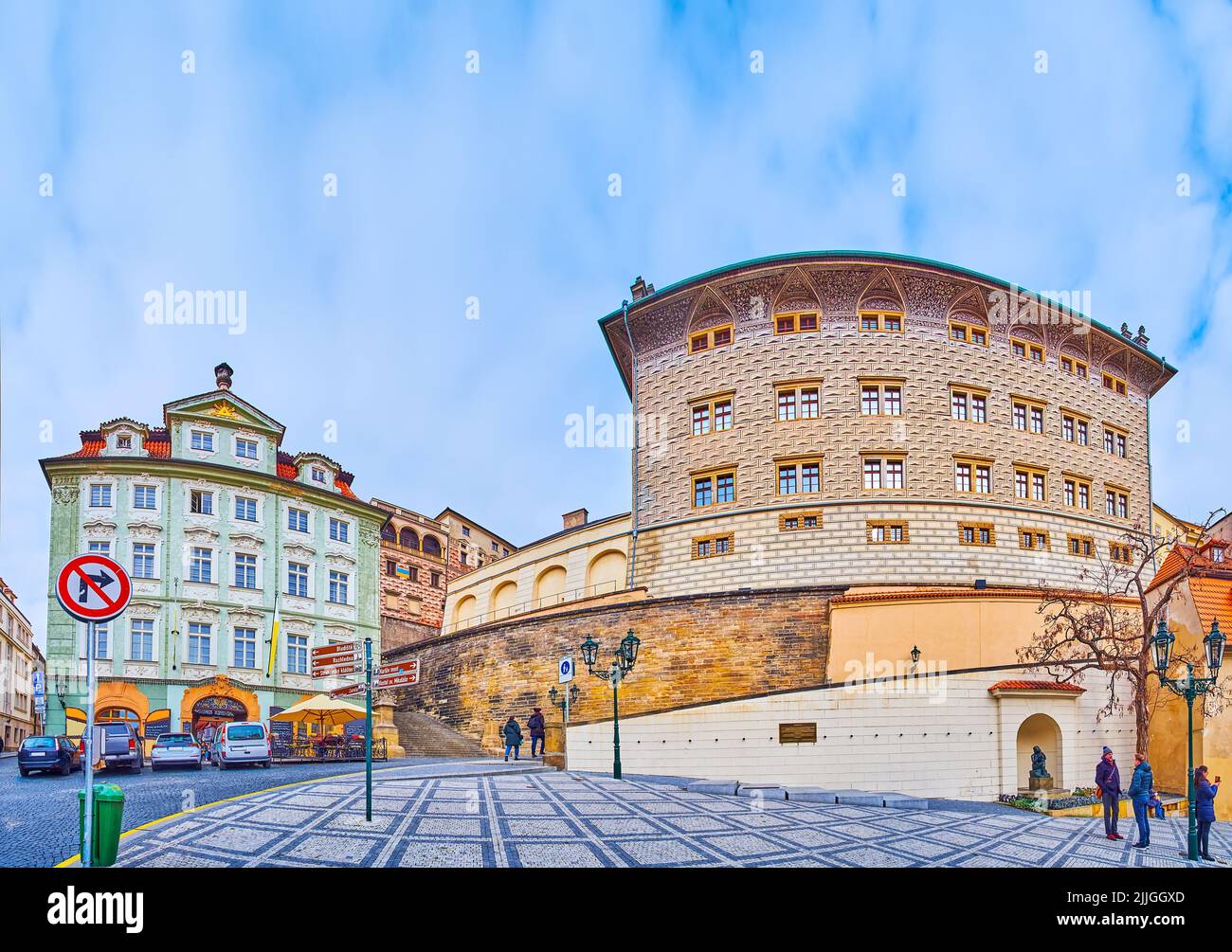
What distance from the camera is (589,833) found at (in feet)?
42.9

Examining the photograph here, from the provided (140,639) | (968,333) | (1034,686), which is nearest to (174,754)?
(140,639)

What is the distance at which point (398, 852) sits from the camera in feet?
A: 36.5

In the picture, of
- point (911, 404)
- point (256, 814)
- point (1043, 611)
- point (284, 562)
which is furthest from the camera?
point (911, 404)

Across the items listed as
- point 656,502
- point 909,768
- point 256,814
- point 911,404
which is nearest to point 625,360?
point 656,502

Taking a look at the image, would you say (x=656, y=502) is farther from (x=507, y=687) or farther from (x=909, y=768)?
(x=909, y=768)

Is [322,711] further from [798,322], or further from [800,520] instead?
[798,322]

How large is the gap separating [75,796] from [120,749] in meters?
5.36

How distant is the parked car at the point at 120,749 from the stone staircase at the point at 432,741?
9.92 meters

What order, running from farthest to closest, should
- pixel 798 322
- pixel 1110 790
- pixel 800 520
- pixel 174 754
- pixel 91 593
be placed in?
1. pixel 798 322
2. pixel 800 520
3. pixel 174 754
4. pixel 1110 790
5. pixel 91 593

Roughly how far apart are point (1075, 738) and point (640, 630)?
44.2 ft

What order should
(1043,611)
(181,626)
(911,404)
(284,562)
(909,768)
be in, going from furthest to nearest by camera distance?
(911,404), (284,562), (181,626), (1043,611), (909,768)

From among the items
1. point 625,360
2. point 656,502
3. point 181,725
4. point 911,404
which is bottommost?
point 181,725

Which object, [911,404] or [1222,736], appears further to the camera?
[911,404]

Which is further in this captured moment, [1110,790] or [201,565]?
[201,565]
